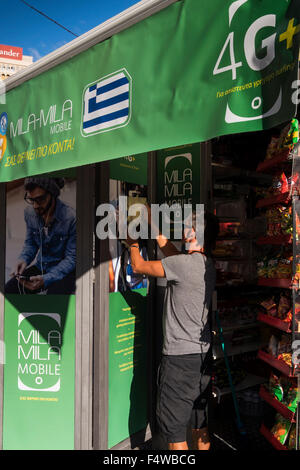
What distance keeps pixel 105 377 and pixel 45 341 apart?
532mm

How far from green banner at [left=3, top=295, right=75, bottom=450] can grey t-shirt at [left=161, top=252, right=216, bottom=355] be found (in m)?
0.78

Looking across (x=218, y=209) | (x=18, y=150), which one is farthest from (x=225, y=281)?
(x=18, y=150)

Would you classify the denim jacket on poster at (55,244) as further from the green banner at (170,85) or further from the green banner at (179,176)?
the green banner at (179,176)

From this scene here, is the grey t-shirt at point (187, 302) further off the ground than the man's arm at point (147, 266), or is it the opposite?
the man's arm at point (147, 266)

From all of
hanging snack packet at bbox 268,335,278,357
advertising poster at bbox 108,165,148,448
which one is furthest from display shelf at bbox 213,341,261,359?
hanging snack packet at bbox 268,335,278,357

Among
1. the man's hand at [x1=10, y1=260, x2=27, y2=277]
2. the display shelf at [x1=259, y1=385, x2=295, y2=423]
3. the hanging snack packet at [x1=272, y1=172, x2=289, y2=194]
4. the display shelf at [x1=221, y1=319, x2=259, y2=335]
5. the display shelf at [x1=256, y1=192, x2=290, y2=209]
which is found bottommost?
the display shelf at [x1=259, y1=385, x2=295, y2=423]

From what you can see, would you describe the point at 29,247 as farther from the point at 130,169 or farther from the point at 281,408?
the point at 281,408

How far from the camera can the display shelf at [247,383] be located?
12.3 feet

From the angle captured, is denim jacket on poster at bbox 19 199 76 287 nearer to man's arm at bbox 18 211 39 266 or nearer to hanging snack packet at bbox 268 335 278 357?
man's arm at bbox 18 211 39 266

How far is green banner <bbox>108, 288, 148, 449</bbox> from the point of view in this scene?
2.86 m

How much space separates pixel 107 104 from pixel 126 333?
1.83m

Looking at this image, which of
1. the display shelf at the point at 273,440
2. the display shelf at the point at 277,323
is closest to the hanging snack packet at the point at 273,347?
the display shelf at the point at 277,323

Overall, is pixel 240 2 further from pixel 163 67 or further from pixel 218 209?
pixel 218 209

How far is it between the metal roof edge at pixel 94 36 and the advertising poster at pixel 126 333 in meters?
0.86
